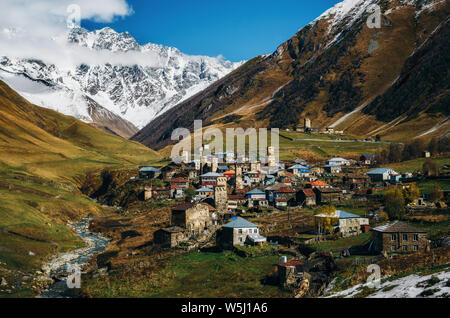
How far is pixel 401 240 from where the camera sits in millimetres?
48375

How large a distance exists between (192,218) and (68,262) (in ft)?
64.6

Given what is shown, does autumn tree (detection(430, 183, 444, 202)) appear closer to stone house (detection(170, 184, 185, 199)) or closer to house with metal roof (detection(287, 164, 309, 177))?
house with metal roof (detection(287, 164, 309, 177))

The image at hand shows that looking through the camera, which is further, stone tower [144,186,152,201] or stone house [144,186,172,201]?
stone tower [144,186,152,201]

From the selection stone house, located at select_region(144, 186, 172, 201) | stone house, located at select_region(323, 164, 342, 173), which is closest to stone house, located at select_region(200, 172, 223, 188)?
stone house, located at select_region(144, 186, 172, 201)

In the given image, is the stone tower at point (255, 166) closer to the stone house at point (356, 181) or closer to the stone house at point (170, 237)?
the stone house at point (356, 181)

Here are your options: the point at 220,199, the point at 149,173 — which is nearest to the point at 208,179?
the point at 149,173

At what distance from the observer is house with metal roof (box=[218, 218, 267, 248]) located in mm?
A: 59344

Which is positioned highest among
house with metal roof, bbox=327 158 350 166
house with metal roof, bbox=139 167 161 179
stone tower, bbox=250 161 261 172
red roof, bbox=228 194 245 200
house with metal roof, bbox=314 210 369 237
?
house with metal roof, bbox=327 158 350 166

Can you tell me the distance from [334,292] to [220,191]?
49.9 meters

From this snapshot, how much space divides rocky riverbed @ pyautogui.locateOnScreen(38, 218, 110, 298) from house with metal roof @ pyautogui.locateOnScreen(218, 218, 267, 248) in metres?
18.6
